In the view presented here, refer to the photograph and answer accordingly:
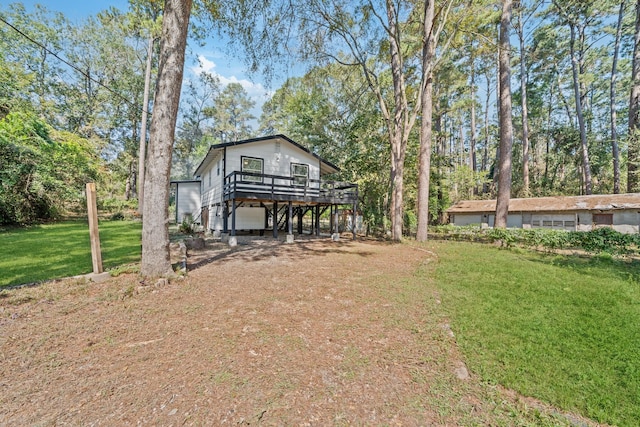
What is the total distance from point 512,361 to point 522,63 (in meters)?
31.0

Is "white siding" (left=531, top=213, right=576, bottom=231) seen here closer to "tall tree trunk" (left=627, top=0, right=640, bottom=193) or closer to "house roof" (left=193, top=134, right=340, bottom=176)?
"tall tree trunk" (left=627, top=0, right=640, bottom=193)

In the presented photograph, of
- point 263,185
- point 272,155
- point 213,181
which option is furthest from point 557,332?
point 213,181

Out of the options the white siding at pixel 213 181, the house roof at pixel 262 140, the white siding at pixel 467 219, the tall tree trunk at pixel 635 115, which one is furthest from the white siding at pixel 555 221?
the white siding at pixel 213 181

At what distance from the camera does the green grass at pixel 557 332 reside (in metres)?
2.66

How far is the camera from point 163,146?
5535mm

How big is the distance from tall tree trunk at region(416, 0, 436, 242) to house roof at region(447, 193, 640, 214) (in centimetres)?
1202

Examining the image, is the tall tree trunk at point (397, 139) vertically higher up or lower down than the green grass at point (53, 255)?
higher up

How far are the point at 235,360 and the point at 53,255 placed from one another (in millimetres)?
8118

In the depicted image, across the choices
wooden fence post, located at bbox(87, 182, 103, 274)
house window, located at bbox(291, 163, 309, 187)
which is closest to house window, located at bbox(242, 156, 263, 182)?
house window, located at bbox(291, 163, 309, 187)

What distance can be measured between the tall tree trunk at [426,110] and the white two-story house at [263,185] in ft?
11.5

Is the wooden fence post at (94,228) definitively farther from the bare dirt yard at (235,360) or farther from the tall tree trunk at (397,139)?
the tall tree trunk at (397,139)

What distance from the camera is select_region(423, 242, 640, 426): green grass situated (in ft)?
8.74

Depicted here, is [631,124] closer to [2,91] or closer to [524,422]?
[524,422]

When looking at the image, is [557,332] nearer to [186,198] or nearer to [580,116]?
[186,198]
